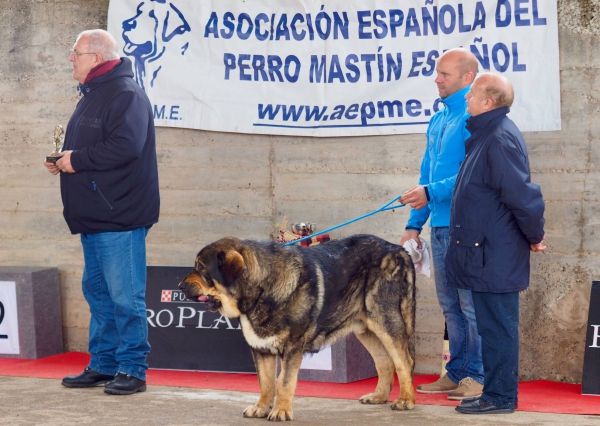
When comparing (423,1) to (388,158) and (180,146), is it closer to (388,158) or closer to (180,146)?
(388,158)

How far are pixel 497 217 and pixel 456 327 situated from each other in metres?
1.07

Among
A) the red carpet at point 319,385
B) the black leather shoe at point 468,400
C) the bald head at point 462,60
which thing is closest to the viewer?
the black leather shoe at point 468,400

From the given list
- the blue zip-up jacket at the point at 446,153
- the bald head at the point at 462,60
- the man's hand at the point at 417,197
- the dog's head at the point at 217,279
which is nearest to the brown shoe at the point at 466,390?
the blue zip-up jacket at the point at 446,153

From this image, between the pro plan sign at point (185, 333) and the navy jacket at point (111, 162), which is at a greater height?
the navy jacket at point (111, 162)

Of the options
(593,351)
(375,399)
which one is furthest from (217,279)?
(593,351)

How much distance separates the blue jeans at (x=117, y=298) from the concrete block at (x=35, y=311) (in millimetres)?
1438

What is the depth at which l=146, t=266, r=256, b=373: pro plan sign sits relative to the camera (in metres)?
6.89

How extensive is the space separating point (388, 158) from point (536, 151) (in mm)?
1099

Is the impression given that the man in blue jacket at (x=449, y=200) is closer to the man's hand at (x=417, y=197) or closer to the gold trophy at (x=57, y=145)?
the man's hand at (x=417, y=197)

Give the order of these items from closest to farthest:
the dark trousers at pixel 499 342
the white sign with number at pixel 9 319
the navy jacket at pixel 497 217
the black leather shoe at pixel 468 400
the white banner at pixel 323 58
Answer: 1. the navy jacket at pixel 497 217
2. the dark trousers at pixel 499 342
3. the black leather shoe at pixel 468 400
4. the white banner at pixel 323 58
5. the white sign with number at pixel 9 319

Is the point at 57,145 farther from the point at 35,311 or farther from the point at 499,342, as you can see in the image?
the point at 499,342

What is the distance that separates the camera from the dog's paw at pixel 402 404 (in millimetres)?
5500

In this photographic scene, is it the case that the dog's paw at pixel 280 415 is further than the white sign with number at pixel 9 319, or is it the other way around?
the white sign with number at pixel 9 319

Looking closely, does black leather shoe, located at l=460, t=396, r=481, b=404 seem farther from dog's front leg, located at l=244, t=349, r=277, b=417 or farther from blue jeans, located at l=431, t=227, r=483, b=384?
dog's front leg, located at l=244, t=349, r=277, b=417
